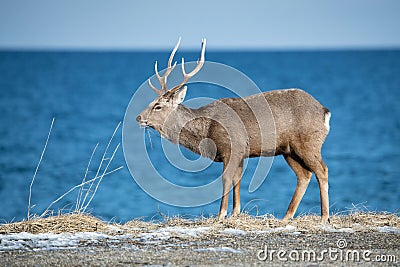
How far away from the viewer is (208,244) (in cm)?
928

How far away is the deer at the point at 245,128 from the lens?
11656 millimetres

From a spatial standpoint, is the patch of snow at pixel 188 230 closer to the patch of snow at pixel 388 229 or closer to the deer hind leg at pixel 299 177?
the patch of snow at pixel 388 229

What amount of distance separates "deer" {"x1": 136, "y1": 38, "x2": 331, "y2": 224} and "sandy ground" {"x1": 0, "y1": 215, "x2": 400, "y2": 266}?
3.55 ft

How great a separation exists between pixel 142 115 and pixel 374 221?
3888mm

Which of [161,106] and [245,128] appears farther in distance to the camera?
[161,106]

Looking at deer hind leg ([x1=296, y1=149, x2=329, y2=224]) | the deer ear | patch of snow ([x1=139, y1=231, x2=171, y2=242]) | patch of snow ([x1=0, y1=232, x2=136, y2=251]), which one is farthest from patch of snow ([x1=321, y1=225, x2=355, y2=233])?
the deer ear

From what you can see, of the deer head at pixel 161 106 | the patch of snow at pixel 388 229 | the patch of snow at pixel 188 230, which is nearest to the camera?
the patch of snow at pixel 188 230

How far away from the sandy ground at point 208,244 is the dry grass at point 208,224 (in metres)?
0.01

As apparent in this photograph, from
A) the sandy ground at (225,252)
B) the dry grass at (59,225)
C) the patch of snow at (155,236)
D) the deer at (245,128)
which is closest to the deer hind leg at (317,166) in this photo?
the deer at (245,128)

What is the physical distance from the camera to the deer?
38.2ft

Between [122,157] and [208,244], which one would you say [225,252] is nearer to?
[208,244]

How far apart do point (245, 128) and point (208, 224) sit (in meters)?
2.00

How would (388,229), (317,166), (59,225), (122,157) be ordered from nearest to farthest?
(59,225), (388,229), (317,166), (122,157)

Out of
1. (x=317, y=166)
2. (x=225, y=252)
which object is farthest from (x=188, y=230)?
(x=317, y=166)
